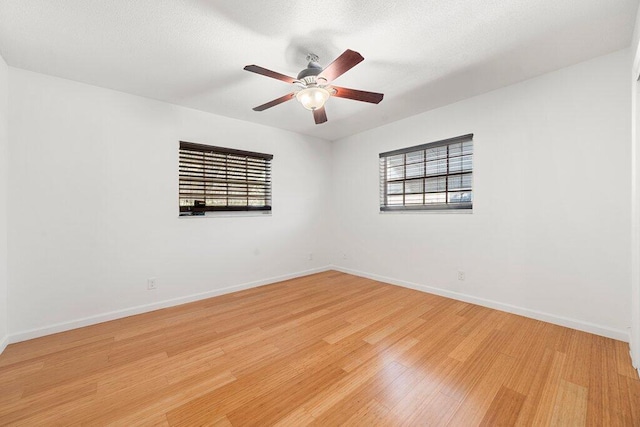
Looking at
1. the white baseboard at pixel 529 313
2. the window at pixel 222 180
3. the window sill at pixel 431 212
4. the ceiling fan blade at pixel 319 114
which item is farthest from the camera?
the window at pixel 222 180

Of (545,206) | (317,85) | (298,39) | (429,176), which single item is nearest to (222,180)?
(317,85)

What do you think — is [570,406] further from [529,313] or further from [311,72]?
[311,72]

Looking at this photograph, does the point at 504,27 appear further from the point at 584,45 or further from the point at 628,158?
Result: the point at 628,158

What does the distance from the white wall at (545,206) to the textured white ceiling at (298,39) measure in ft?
1.09

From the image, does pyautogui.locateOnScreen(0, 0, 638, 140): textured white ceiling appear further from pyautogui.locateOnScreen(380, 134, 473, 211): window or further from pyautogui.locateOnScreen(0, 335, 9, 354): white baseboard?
pyautogui.locateOnScreen(0, 335, 9, 354): white baseboard

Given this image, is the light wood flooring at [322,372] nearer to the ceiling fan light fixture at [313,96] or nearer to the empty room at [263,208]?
the empty room at [263,208]

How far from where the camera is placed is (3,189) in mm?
2330

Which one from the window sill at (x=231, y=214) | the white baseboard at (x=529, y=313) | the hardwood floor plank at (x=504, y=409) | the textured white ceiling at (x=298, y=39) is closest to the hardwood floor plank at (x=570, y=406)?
the hardwood floor plank at (x=504, y=409)

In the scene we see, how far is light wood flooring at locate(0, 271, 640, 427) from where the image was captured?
4.91 feet

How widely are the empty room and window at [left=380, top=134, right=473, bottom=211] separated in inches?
1.2

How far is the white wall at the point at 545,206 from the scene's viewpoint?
91.5 inches

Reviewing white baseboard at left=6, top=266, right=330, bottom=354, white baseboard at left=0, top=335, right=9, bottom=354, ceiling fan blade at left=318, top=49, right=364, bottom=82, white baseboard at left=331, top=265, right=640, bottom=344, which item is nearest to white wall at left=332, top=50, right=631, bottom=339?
white baseboard at left=331, top=265, right=640, bottom=344

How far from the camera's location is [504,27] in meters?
1.96

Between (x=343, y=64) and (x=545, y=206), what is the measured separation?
249cm
